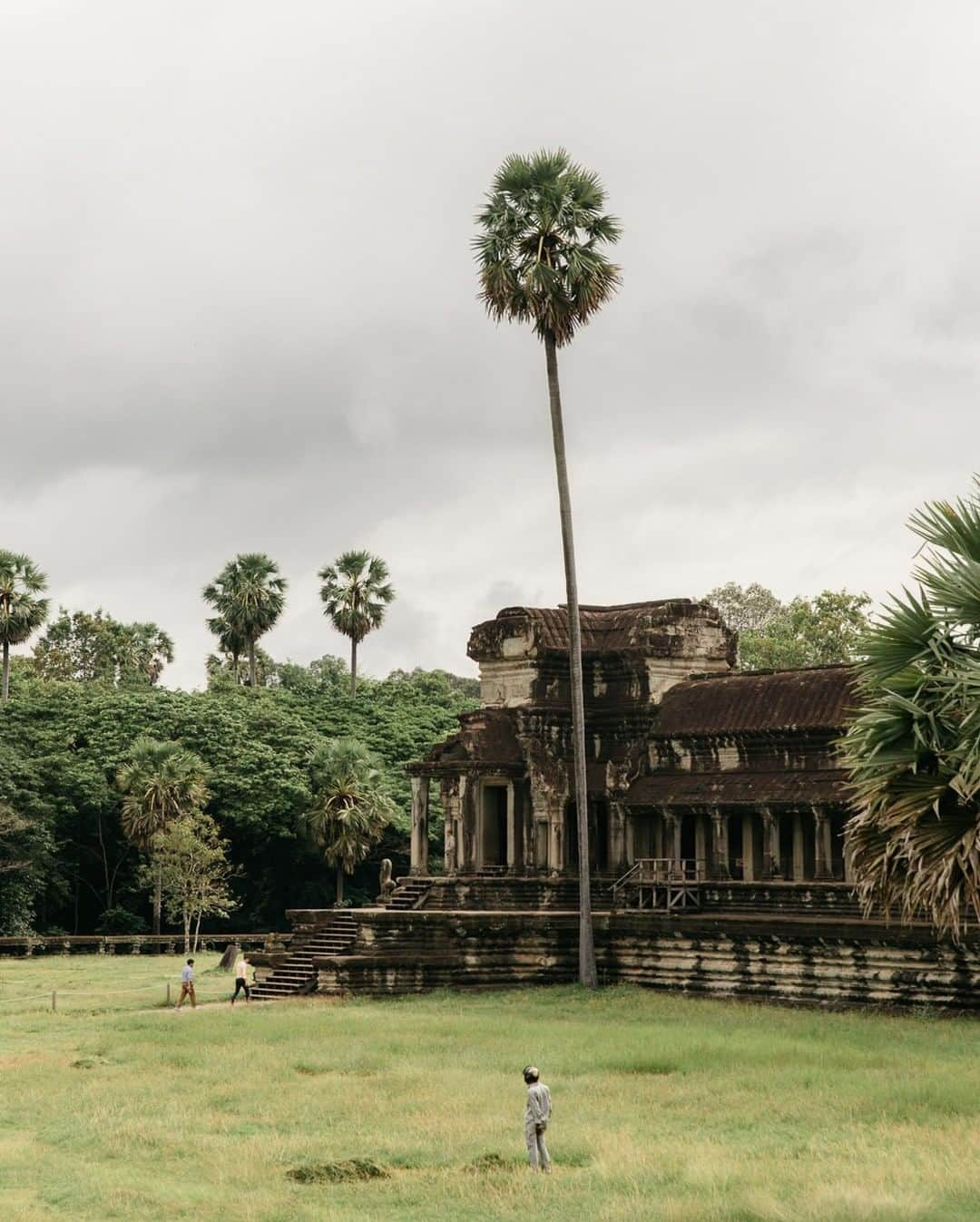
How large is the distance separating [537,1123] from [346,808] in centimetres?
3691

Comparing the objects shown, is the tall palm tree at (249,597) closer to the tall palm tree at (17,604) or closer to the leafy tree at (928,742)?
the tall palm tree at (17,604)

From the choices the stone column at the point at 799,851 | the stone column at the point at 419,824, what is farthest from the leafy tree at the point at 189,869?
the stone column at the point at 799,851

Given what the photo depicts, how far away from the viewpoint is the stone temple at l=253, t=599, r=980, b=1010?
3300 cm

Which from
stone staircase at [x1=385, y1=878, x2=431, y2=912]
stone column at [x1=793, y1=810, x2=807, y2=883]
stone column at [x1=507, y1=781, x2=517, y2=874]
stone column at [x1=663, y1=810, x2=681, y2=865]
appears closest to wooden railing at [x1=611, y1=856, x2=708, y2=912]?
stone column at [x1=663, y1=810, x2=681, y2=865]

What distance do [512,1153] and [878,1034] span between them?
34.4ft

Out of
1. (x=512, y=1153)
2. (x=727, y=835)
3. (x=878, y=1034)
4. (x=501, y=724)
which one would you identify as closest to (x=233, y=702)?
(x=501, y=724)

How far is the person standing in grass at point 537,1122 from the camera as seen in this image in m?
17.4

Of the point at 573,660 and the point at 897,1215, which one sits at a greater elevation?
the point at 573,660

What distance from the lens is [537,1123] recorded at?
17453 mm

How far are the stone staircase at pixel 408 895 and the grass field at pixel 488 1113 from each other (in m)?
5.44

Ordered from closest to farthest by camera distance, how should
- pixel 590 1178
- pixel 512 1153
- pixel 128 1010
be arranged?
pixel 590 1178, pixel 512 1153, pixel 128 1010

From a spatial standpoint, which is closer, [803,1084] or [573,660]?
[803,1084]

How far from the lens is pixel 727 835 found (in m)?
37.4

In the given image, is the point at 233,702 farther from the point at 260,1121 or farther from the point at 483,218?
the point at 260,1121
